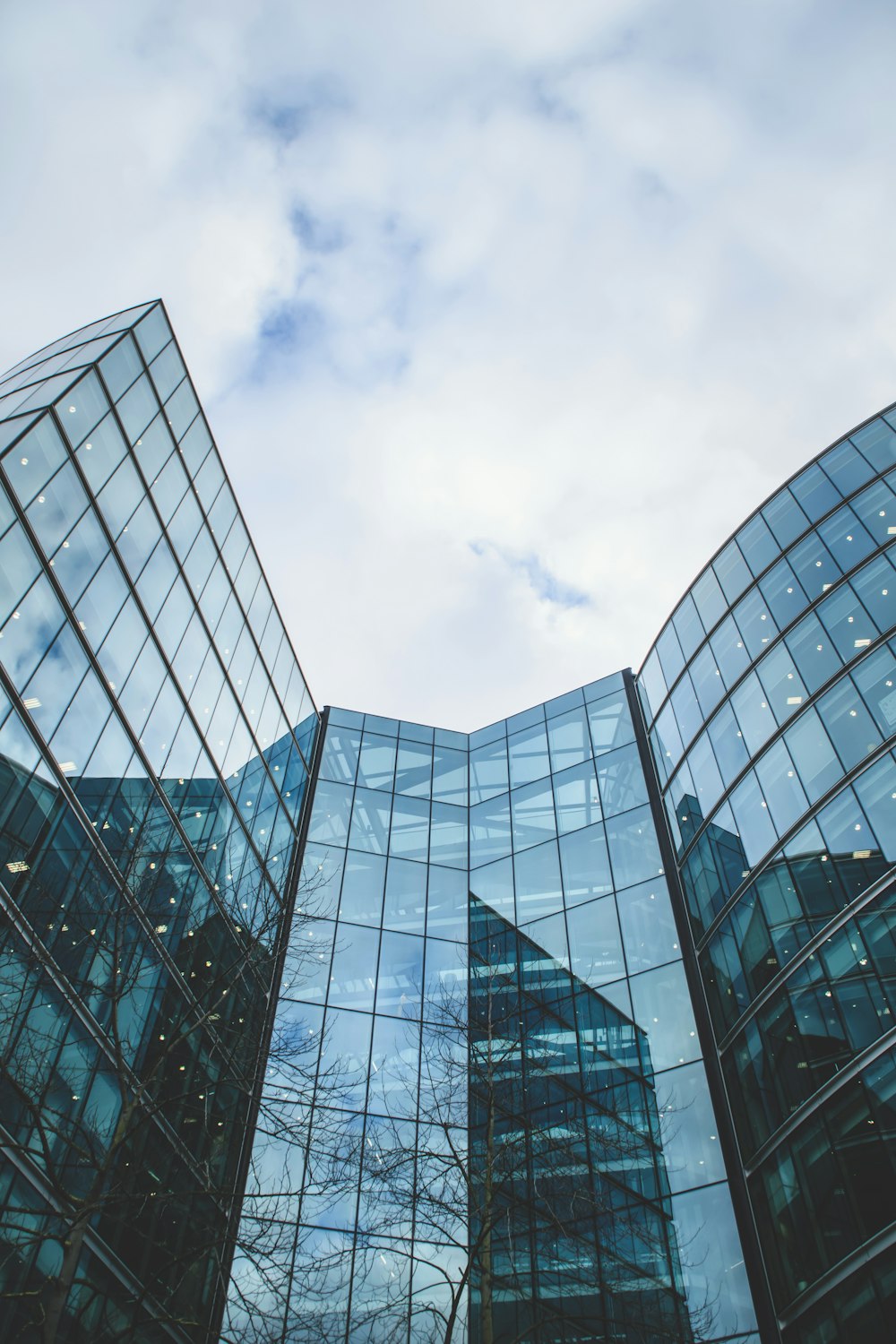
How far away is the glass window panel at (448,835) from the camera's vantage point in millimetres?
29938

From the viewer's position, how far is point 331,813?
100.0 feet

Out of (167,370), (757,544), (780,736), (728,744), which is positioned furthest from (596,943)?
(167,370)

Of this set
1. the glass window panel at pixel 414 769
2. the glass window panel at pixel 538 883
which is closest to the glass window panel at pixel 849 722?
the glass window panel at pixel 538 883

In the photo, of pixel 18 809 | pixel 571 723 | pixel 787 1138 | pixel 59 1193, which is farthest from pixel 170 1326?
pixel 571 723

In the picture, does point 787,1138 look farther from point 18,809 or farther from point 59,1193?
point 18,809

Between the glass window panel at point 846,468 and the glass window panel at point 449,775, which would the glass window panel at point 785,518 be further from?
the glass window panel at point 449,775

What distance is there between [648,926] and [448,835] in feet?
29.5

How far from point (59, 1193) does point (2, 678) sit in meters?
8.19

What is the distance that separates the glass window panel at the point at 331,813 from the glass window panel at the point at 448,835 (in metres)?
3.02

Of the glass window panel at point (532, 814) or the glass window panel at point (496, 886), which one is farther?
the glass window panel at point (532, 814)

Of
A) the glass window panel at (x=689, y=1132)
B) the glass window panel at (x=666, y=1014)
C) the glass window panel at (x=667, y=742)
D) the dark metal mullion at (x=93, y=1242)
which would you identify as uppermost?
the glass window panel at (x=667, y=742)

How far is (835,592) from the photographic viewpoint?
21.6m

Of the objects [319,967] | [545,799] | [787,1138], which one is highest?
[545,799]

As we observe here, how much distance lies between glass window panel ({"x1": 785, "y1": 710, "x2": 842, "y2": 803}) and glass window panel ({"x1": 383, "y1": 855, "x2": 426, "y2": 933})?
1262 cm
